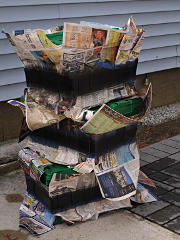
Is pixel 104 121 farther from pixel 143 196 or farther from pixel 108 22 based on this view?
pixel 108 22

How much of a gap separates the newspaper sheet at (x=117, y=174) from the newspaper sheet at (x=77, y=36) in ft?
3.07

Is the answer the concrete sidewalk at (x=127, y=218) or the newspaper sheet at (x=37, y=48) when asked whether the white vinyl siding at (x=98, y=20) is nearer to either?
the concrete sidewalk at (x=127, y=218)

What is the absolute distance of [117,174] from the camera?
126 inches

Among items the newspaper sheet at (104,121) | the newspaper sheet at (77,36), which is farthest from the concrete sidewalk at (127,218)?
the newspaper sheet at (77,36)

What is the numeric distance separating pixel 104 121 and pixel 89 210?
0.90 m

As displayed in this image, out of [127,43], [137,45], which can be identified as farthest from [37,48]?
[137,45]

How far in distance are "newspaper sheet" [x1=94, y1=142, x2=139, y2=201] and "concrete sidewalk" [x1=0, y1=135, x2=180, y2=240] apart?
308 mm

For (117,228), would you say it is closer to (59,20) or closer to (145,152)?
(145,152)

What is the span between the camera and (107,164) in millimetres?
3193

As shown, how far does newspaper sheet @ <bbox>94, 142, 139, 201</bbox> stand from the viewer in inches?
124

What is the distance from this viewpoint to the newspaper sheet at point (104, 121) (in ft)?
9.40

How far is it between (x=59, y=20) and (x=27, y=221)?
2598 mm

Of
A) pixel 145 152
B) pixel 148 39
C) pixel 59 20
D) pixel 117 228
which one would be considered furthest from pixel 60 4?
pixel 117 228

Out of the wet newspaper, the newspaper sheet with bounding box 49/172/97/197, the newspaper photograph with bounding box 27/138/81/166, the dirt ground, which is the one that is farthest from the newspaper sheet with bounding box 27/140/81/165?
the dirt ground
